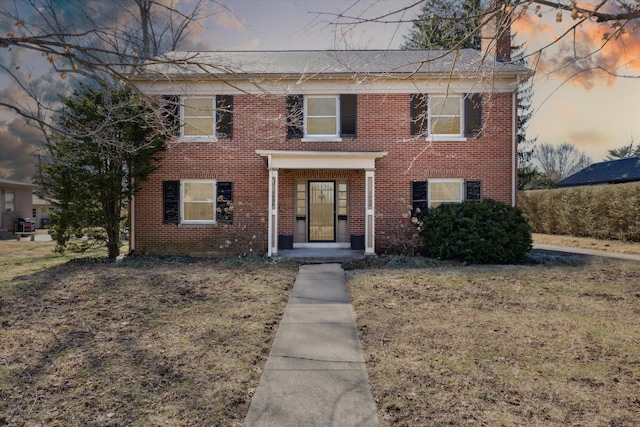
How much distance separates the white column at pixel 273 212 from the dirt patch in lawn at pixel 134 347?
2.91 meters

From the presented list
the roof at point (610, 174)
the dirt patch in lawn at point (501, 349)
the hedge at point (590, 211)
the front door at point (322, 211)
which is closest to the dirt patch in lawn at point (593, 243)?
the hedge at point (590, 211)

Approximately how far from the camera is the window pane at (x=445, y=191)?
1248 centimetres

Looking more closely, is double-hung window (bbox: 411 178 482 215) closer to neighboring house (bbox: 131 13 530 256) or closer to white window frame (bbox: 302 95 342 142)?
neighboring house (bbox: 131 13 530 256)

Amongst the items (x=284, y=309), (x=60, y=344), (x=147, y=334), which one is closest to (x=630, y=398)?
(x=284, y=309)

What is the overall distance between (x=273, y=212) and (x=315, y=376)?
7990mm

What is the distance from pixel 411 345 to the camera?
4.59 m

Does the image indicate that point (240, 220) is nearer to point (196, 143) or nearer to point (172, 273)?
point (196, 143)

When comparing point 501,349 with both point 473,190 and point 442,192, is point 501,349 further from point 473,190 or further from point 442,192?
point 473,190

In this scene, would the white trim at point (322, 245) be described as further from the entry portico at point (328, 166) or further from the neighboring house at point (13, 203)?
the neighboring house at point (13, 203)

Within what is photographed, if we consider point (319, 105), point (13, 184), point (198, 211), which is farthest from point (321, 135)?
point (13, 184)

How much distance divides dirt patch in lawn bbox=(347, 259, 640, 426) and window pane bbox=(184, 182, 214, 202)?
6.45m

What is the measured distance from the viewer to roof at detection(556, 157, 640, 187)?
23.9 metres

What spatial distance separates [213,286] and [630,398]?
6.43 metres

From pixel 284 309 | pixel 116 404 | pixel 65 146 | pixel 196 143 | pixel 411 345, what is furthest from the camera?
pixel 196 143
